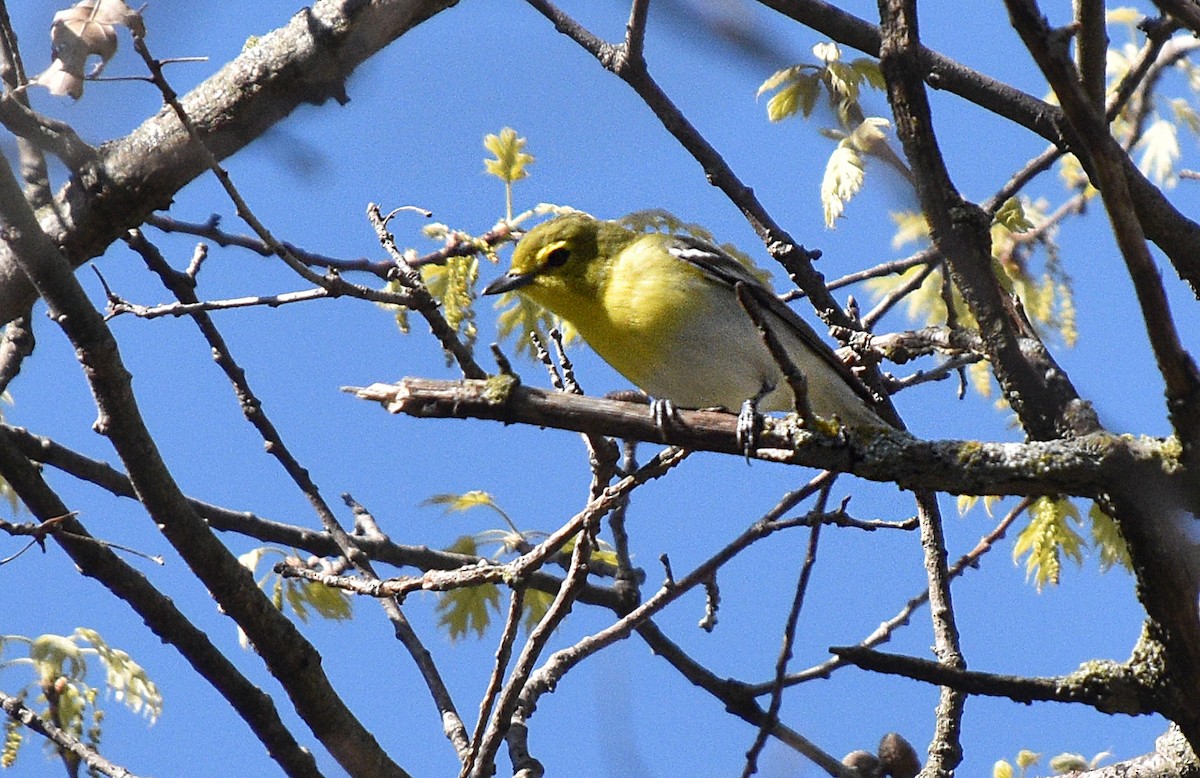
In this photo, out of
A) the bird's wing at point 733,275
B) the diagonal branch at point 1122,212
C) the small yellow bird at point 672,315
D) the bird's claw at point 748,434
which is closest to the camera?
the diagonal branch at point 1122,212

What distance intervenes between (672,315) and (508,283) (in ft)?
2.48

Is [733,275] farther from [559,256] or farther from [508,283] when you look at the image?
[508,283]

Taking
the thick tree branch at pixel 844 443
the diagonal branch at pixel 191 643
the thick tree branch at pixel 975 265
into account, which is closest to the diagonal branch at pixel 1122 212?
the thick tree branch at pixel 844 443

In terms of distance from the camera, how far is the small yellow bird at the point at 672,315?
15.4 ft

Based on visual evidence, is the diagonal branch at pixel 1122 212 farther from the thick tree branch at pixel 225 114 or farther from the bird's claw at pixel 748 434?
the thick tree branch at pixel 225 114

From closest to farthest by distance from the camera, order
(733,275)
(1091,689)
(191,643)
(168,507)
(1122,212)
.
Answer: (1122,212)
(1091,689)
(168,507)
(191,643)
(733,275)

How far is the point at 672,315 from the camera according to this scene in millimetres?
4742

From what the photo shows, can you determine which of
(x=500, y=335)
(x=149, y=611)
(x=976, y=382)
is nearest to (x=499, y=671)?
(x=149, y=611)

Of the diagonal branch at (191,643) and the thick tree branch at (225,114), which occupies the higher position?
the thick tree branch at (225,114)

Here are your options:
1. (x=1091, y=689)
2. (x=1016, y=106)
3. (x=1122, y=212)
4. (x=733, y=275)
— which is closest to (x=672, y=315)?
(x=733, y=275)

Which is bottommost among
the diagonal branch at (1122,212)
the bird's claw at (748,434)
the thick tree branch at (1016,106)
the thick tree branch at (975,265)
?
the diagonal branch at (1122,212)

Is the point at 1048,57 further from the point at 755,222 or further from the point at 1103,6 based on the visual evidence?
the point at 755,222

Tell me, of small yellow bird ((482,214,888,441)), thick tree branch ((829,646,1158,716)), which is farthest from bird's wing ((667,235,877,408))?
thick tree branch ((829,646,1158,716))

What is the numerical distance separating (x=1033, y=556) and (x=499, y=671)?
2.59 metres
